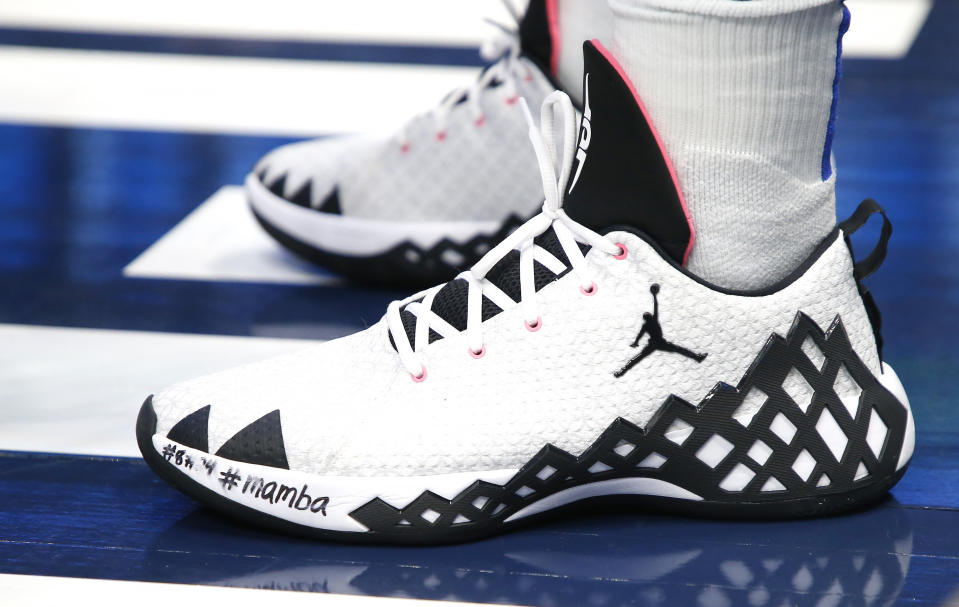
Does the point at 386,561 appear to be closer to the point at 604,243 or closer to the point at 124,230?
the point at 604,243

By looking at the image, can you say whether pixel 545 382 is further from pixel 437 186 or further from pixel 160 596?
pixel 437 186

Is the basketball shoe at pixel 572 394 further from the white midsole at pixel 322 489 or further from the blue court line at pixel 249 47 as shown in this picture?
the blue court line at pixel 249 47

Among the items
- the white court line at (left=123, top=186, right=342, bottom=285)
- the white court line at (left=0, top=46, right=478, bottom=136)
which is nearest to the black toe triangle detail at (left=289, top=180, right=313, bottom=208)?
the white court line at (left=123, top=186, right=342, bottom=285)

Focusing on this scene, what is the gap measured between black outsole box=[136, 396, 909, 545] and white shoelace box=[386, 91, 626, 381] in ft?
0.40

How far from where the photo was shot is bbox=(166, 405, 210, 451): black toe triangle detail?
94 cm

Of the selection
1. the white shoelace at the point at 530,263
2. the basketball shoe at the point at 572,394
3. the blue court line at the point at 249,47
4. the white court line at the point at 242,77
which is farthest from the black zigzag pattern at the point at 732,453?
the blue court line at the point at 249,47

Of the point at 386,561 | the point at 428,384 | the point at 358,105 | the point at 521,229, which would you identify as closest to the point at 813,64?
the point at 521,229

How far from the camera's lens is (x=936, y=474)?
107 centimetres

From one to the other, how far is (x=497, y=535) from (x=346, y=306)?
25.2 inches

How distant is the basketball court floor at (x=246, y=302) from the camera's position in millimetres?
894

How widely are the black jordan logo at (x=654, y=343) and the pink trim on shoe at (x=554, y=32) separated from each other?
629 mm

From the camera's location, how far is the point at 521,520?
3.12ft

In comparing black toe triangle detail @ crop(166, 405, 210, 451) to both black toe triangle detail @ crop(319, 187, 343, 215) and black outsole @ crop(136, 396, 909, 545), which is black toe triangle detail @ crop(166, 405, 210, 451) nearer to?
black outsole @ crop(136, 396, 909, 545)

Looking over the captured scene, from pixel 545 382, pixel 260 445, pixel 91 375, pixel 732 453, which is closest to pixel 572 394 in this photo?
pixel 545 382
